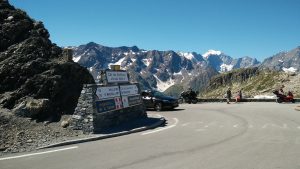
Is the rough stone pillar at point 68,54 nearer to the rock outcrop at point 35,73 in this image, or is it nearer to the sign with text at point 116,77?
the rock outcrop at point 35,73

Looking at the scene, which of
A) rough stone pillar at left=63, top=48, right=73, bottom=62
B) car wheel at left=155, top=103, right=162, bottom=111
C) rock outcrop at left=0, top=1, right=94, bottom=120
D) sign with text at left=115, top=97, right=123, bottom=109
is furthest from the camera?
car wheel at left=155, top=103, right=162, bottom=111

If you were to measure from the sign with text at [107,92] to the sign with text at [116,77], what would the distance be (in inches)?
18.8

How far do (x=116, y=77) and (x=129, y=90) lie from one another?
1.47 meters

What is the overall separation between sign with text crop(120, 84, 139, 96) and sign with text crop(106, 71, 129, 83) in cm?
39

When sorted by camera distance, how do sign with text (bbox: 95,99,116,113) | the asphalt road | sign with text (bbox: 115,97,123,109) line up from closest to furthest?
the asphalt road → sign with text (bbox: 95,99,116,113) → sign with text (bbox: 115,97,123,109)

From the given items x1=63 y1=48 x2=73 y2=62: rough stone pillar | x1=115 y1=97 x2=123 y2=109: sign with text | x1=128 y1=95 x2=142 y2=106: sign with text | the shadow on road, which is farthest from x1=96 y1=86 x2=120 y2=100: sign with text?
x1=63 y1=48 x2=73 y2=62: rough stone pillar

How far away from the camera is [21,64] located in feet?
70.6

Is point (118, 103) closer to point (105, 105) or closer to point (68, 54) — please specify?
point (105, 105)

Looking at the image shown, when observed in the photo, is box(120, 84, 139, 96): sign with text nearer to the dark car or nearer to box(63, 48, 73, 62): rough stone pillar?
box(63, 48, 73, 62): rough stone pillar

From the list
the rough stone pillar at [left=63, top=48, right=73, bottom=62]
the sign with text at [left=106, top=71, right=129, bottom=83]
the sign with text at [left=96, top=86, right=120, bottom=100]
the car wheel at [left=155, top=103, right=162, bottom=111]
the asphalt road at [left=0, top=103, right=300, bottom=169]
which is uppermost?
the rough stone pillar at [left=63, top=48, right=73, bottom=62]

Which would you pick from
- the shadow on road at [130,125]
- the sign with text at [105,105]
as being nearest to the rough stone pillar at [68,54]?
the sign with text at [105,105]

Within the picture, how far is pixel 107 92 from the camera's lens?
19625mm

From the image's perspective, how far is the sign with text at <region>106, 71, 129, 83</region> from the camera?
67.0ft

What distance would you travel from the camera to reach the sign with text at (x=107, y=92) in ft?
61.6
